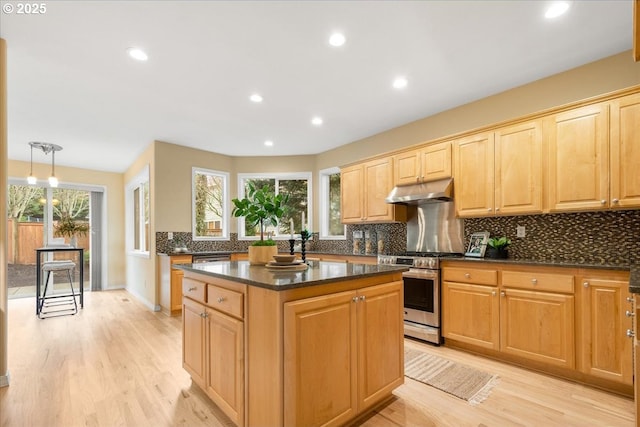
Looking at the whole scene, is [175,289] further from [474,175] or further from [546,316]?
[546,316]

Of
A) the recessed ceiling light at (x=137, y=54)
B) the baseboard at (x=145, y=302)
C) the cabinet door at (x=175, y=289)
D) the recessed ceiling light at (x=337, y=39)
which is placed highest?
the recessed ceiling light at (x=337, y=39)

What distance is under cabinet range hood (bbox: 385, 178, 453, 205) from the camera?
3490mm

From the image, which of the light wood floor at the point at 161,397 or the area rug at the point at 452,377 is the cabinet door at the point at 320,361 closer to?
the light wood floor at the point at 161,397

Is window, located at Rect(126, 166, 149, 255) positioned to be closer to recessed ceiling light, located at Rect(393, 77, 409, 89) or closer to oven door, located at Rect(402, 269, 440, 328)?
recessed ceiling light, located at Rect(393, 77, 409, 89)

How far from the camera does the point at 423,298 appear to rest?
11.2 feet

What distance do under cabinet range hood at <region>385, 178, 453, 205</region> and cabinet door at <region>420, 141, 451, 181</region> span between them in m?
0.07

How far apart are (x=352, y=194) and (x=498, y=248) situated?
2.10 metres

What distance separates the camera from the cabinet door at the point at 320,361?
1.56 meters

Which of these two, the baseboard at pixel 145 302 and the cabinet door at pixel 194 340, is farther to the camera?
the baseboard at pixel 145 302

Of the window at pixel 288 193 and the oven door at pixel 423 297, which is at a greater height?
the window at pixel 288 193

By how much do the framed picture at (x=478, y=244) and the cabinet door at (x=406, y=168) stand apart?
3.01ft

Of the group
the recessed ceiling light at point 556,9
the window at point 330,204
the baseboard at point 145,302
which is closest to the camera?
the recessed ceiling light at point 556,9

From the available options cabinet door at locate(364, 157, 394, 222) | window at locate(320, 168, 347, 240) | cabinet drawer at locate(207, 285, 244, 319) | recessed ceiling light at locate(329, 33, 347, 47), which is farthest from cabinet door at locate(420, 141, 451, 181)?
cabinet drawer at locate(207, 285, 244, 319)

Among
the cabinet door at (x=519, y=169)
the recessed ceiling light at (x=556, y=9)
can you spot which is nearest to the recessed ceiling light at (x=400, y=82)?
the cabinet door at (x=519, y=169)
